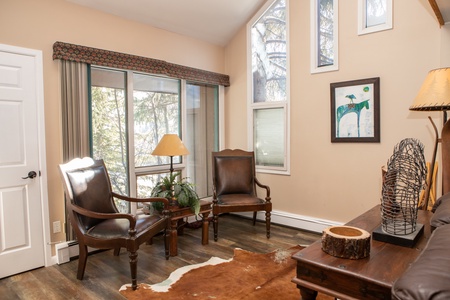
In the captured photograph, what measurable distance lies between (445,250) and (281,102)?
10.9ft

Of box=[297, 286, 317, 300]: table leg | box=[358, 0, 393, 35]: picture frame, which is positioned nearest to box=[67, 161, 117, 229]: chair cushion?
box=[297, 286, 317, 300]: table leg

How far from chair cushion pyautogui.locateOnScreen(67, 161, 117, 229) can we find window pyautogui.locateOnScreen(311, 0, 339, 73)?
2.82 meters

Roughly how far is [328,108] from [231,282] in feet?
7.78

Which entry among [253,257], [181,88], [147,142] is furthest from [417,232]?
[181,88]

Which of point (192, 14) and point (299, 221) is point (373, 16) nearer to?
point (192, 14)

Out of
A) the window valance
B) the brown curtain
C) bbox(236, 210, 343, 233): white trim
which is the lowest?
bbox(236, 210, 343, 233): white trim

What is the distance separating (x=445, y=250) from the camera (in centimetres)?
93

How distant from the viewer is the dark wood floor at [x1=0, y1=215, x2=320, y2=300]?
247cm

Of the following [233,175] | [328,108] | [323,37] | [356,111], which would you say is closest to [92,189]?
[233,175]

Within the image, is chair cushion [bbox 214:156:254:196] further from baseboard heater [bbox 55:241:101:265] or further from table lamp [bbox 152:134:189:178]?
baseboard heater [bbox 55:241:101:265]

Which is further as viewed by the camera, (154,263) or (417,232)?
(154,263)

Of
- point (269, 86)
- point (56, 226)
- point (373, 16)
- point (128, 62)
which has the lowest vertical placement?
point (56, 226)

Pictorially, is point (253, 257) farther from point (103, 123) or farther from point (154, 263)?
point (103, 123)

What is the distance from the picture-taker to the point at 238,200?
3.72 m
